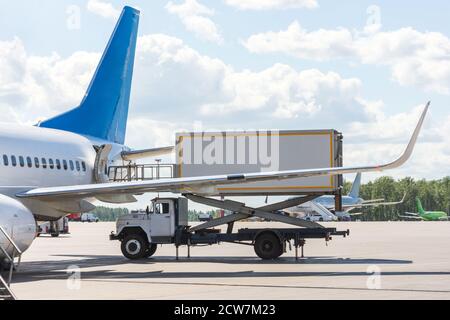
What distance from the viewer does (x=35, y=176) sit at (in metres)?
27.0

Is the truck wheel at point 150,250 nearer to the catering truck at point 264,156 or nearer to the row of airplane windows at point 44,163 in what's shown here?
the catering truck at point 264,156

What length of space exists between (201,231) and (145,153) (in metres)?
5.23

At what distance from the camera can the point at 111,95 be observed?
3541 cm

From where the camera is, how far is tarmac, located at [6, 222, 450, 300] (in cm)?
1720

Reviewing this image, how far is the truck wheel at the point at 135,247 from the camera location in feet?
96.2

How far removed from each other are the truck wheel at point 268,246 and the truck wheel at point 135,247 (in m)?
3.96

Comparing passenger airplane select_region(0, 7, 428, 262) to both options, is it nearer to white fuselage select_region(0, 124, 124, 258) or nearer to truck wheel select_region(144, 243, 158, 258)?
white fuselage select_region(0, 124, 124, 258)

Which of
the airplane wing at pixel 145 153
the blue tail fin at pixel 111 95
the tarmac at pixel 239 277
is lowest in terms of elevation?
the tarmac at pixel 239 277

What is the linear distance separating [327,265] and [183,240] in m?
5.44

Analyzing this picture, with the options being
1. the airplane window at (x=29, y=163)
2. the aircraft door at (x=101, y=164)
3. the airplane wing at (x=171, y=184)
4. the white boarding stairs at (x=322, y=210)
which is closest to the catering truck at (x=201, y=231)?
the aircraft door at (x=101, y=164)

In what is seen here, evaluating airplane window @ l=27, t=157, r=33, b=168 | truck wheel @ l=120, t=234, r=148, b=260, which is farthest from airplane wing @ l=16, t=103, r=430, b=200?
truck wheel @ l=120, t=234, r=148, b=260
